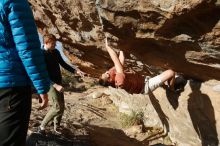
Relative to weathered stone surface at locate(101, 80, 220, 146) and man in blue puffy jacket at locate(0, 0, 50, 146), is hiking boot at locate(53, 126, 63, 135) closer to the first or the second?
weathered stone surface at locate(101, 80, 220, 146)

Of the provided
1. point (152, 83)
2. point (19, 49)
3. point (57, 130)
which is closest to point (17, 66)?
point (19, 49)

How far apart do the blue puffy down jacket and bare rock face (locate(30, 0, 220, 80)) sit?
1524mm

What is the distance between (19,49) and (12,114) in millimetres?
526

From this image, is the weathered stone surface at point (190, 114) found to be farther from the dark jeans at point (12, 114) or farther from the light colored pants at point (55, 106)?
the dark jeans at point (12, 114)

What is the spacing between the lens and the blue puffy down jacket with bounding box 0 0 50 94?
3588 mm

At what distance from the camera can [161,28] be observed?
5.04 meters

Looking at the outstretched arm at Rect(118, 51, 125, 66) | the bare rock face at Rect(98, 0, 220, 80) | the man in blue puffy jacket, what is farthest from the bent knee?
the man in blue puffy jacket

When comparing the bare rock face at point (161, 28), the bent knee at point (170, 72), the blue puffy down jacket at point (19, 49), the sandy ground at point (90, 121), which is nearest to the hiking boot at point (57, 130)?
the sandy ground at point (90, 121)

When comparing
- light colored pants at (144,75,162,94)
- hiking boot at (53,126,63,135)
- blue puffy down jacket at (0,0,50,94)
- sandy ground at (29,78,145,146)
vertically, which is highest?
blue puffy down jacket at (0,0,50,94)

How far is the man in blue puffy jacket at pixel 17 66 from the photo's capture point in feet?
11.8

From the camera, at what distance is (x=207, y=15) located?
4527 mm

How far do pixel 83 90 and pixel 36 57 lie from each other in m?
10.5

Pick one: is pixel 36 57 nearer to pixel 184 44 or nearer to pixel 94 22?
pixel 184 44

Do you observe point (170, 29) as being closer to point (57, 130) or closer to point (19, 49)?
point (19, 49)
